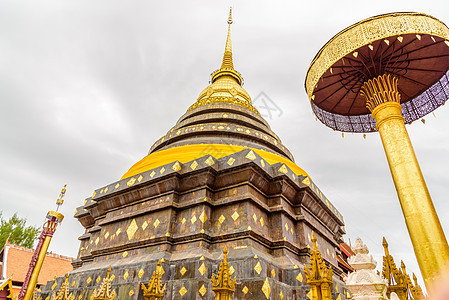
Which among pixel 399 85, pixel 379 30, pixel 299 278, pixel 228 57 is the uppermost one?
pixel 228 57

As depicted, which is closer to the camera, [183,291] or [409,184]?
[183,291]

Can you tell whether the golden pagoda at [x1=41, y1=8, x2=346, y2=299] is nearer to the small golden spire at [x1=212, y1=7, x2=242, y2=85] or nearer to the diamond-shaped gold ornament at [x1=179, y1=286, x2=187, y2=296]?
the diamond-shaped gold ornament at [x1=179, y1=286, x2=187, y2=296]

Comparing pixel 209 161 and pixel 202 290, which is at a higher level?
pixel 209 161

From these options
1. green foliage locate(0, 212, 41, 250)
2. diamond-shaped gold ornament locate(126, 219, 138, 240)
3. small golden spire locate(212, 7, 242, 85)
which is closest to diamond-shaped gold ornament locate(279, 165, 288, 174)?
diamond-shaped gold ornament locate(126, 219, 138, 240)

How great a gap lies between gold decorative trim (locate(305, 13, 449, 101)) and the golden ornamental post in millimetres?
9086

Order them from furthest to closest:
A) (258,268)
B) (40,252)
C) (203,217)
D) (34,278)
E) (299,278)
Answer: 1. (40,252)
2. (34,278)
3. (203,217)
4. (299,278)
5. (258,268)

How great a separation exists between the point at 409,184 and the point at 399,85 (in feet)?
16.7

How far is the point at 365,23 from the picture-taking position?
24.2 ft

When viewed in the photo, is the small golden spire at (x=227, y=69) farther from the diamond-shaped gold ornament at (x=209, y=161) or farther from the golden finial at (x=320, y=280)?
Result: the golden finial at (x=320, y=280)

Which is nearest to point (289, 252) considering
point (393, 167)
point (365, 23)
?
point (393, 167)

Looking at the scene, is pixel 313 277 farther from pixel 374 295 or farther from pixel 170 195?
pixel 170 195

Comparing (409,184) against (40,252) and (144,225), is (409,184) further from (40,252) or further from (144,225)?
(40,252)

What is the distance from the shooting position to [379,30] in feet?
23.4

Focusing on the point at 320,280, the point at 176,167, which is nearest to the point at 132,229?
the point at 176,167
